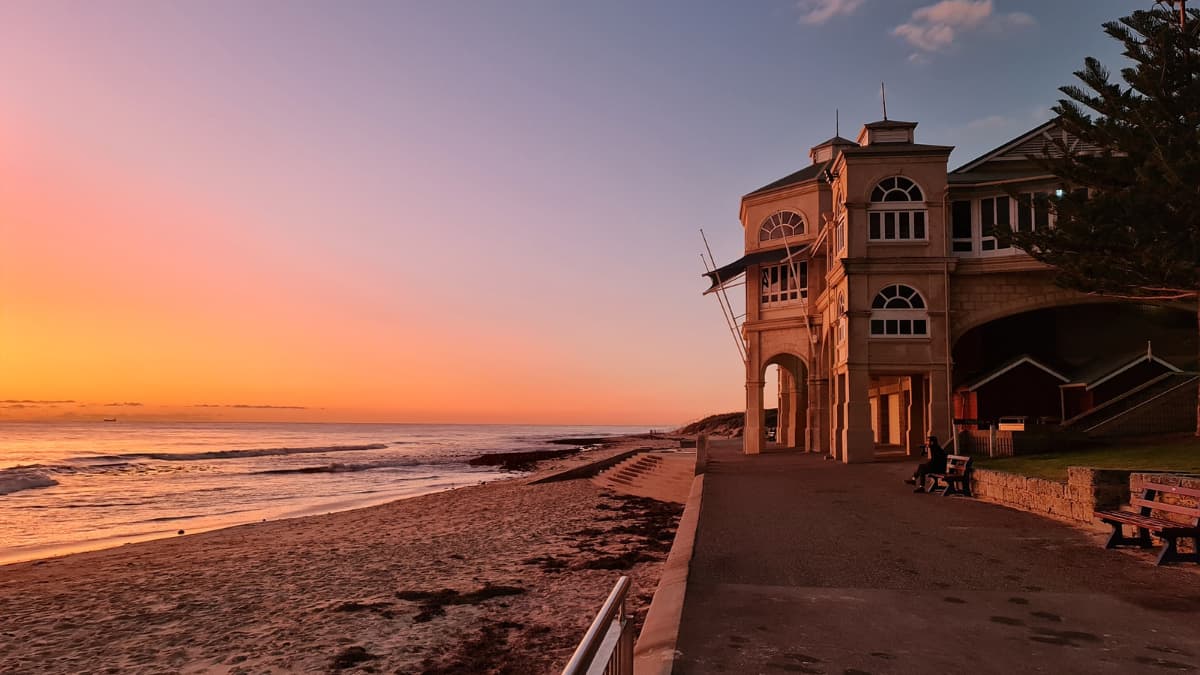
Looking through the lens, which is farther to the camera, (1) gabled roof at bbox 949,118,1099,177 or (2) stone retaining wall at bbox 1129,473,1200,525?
(1) gabled roof at bbox 949,118,1099,177

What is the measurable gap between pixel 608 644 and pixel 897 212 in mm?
23898

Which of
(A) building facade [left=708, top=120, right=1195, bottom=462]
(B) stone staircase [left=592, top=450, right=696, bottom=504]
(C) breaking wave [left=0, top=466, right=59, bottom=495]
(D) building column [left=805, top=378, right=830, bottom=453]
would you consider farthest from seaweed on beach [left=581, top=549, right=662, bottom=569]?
(C) breaking wave [left=0, top=466, right=59, bottom=495]

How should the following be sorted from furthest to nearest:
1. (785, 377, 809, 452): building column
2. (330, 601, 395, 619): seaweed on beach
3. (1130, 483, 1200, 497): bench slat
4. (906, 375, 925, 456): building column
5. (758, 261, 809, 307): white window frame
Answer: (785, 377, 809, 452): building column → (758, 261, 809, 307): white window frame → (906, 375, 925, 456): building column → (330, 601, 395, 619): seaweed on beach → (1130, 483, 1200, 497): bench slat

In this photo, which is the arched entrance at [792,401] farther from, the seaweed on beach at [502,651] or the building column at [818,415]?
the seaweed on beach at [502,651]

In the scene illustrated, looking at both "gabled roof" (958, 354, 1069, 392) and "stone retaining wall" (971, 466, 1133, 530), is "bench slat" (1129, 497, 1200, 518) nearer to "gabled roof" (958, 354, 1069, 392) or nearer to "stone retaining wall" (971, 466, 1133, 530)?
"stone retaining wall" (971, 466, 1133, 530)

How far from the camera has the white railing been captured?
285 centimetres

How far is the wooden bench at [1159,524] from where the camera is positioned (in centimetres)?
874

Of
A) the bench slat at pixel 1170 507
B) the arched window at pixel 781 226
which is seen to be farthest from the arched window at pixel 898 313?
the bench slat at pixel 1170 507

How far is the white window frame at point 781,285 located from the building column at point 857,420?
7.52 m

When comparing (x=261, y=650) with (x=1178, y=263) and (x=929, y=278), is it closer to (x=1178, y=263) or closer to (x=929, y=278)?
(x=1178, y=263)

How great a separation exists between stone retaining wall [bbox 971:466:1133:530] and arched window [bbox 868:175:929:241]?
1091cm

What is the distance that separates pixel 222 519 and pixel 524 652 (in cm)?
1887

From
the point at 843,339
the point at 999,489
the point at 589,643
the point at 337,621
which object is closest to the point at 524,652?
the point at 337,621

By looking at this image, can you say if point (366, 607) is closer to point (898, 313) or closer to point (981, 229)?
point (898, 313)
